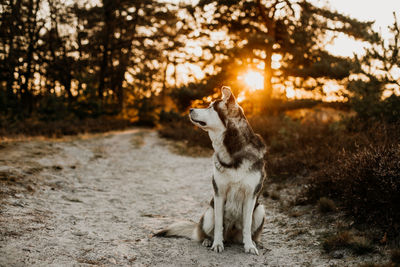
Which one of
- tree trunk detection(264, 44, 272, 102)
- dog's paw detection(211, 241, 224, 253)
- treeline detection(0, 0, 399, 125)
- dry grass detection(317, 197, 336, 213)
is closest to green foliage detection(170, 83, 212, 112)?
treeline detection(0, 0, 399, 125)

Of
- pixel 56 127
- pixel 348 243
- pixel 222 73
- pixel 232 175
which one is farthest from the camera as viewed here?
pixel 222 73

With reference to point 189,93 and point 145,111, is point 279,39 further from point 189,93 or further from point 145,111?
point 145,111

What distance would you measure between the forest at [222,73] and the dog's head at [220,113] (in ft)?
7.73

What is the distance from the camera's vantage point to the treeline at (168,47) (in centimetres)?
1515

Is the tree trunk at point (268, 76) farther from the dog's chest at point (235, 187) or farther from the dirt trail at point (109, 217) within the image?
the dog's chest at point (235, 187)

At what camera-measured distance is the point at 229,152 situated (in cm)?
405

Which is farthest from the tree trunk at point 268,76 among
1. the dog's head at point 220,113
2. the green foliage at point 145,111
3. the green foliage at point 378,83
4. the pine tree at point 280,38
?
the dog's head at point 220,113

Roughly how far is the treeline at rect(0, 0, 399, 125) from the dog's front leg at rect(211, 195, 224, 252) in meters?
10.9

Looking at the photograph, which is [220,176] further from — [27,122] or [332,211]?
[27,122]

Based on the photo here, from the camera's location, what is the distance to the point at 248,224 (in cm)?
410

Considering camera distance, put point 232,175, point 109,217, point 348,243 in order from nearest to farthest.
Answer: point 348,243 → point 232,175 → point 109,217

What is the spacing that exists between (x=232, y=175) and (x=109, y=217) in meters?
2.50

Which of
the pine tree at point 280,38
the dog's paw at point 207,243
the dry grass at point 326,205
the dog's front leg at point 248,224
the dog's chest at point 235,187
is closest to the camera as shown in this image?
the dog's chest at point 235,187

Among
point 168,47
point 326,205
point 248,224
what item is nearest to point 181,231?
point 248,224
